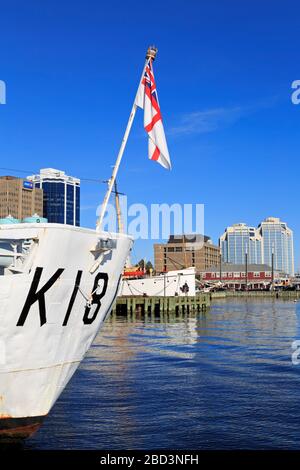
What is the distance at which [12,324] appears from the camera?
1022 cm

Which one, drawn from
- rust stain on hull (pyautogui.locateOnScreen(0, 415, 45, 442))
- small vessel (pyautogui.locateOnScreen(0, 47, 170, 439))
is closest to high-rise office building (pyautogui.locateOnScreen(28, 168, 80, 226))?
small vessel (pyautogui.locateOnScreen(0, 47, 170, 439))

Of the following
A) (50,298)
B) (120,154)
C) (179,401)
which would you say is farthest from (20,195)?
(50,298)

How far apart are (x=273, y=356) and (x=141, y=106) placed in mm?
18201

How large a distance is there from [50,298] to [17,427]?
301cm

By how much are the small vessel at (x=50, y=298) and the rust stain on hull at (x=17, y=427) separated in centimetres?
2

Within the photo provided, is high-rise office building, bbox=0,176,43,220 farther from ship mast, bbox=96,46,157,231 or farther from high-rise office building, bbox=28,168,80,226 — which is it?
ship mast, bbox=96,46,157,231

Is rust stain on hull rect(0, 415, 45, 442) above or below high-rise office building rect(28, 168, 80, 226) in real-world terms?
below

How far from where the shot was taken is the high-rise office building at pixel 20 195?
22203mm

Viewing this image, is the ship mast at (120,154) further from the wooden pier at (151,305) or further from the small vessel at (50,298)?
the wooden pier at (151,305)

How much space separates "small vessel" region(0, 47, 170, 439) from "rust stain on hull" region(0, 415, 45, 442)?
0.02 m

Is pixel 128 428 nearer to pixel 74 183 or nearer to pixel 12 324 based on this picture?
pixel 12 324

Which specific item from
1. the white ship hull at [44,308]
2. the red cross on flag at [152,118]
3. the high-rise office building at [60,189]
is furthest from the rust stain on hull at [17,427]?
the high-rise office building at [60,189]

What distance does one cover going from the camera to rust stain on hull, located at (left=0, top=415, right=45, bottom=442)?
10.8 m

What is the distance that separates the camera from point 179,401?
16.6m
